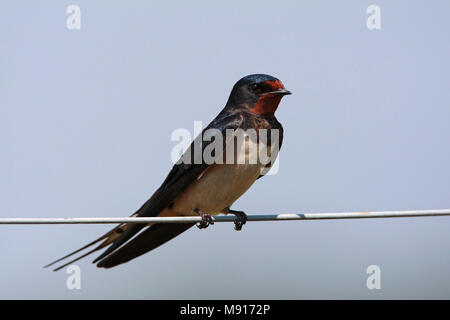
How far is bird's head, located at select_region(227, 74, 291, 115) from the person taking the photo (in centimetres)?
486

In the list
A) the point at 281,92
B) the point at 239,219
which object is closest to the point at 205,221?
the point at 239,219

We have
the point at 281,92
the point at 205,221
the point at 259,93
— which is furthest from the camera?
the point at 259,93

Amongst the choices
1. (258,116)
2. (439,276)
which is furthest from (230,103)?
(439,276)

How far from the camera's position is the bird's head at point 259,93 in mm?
4855

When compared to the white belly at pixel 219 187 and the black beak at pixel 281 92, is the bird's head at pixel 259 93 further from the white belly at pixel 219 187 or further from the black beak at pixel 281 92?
the white belly at pixel 219 187

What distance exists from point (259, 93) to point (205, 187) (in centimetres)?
64

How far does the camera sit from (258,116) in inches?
190

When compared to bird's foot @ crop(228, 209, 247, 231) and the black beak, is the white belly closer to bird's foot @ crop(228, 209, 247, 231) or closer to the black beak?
bird's foot @ crop(228, 209, 247, 231)

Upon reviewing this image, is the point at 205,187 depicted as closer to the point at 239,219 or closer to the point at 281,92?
the point at 239,219

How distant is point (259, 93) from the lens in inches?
194

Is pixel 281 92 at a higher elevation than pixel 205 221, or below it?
higher

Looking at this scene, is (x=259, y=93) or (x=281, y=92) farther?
(x=259, y=93)

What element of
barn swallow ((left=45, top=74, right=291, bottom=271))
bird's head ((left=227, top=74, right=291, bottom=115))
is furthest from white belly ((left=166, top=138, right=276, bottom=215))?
bird's head ((left=227, top=74, right=291, bottom=115))

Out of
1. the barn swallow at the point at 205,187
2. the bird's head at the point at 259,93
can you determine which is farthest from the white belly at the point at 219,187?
the bird's head at the point at 259,93
